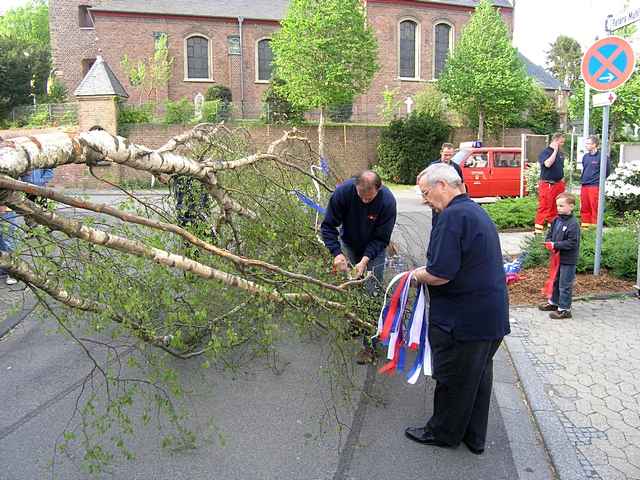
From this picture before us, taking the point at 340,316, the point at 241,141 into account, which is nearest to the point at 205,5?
the point at 241,141

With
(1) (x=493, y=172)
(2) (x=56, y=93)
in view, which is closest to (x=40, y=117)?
(2) (x=56, y=93)

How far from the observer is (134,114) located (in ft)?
90.7

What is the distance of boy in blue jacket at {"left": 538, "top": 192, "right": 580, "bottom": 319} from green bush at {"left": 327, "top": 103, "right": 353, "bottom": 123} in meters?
25.3

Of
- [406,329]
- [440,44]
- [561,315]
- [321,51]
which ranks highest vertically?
[440,44]

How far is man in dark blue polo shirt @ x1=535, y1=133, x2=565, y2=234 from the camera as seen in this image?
37.1 ft

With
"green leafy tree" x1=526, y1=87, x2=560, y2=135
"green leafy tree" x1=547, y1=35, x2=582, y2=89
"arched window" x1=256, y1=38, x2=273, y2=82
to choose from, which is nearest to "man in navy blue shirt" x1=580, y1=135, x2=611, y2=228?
"green leafy tree" x1=526, y1=87, x2=560, y2=135

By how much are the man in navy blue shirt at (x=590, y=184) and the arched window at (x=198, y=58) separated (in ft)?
109

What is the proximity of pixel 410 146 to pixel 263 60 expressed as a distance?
1802 cm

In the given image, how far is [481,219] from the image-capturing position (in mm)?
3699

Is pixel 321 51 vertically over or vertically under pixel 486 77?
over

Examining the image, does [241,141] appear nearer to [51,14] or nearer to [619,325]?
[619,325]

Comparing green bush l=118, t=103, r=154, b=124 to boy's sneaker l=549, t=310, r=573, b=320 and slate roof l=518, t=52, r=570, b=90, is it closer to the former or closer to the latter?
boy's sneaker l=549, t=310, r=573, b=320

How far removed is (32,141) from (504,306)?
2.93 m

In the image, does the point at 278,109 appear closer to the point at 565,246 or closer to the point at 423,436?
the point at 565,246
